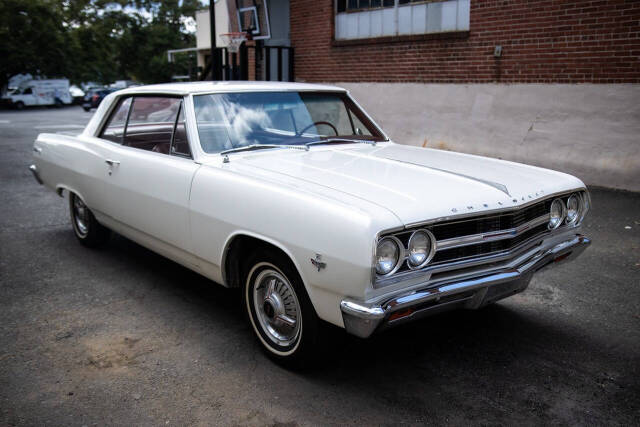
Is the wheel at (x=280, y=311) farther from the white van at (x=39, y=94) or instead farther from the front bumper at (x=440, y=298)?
the white van at (x=39, y=94)

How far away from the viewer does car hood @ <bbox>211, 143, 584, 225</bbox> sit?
9.55ft

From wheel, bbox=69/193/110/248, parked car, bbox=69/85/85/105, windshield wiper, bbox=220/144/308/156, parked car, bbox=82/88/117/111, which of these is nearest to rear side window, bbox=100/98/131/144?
wheel, bbox=69/193/110/248

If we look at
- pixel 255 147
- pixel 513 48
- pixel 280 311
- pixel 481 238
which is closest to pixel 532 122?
pixel 513 48

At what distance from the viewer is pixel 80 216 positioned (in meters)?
5.55

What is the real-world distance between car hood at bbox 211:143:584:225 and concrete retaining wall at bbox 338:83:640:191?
4622 mm

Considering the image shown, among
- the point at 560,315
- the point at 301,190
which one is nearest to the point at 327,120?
the point at 301,190

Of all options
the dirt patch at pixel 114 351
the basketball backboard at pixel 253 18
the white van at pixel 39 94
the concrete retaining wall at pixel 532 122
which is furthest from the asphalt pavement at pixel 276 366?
the white van at pixel 39 94

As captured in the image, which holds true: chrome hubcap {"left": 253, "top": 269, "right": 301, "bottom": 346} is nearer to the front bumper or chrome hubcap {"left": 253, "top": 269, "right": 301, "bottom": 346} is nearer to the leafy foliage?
the front bumper

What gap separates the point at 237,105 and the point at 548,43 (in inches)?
235

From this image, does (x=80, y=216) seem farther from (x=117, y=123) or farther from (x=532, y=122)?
(x=532, y=122)

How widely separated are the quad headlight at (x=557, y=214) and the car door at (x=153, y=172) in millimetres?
2276

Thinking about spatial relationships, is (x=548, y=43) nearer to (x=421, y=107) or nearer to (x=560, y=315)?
(x=421, y=107)

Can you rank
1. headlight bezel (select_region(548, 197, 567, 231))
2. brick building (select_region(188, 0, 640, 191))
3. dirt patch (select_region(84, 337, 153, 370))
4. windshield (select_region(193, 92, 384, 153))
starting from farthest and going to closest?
brick building (select_region(188, 0, 640, 191)) → windshield (select_region(193, 92, 384, 153)) → headlight bezel (select_region(548, 197, 567, 231)) → dirt patch (select_region(84, 337, 153, 370))

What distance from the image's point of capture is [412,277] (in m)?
2.83
